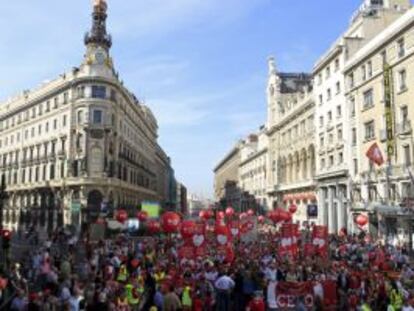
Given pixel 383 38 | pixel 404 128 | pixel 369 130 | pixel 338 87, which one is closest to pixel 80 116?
pixel 338 87

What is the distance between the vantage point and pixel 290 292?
17.7 meters

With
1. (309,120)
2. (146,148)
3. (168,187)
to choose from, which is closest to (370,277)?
(309,120)

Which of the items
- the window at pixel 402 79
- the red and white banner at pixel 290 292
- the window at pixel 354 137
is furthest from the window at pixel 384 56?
the red and white banner at pixel 290 292

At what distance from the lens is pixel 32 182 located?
2758 inches

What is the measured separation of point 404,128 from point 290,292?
85.1 ft

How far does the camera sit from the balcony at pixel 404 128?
3872cm

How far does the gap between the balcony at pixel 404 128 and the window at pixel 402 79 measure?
2.78 m

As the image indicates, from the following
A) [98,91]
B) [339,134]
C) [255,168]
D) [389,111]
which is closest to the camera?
[389,111]

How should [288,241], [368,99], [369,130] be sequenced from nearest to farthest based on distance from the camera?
[288,241] < [369,130] < [368,99]

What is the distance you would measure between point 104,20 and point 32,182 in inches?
950

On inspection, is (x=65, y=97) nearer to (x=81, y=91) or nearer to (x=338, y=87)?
(x=81, y=91)

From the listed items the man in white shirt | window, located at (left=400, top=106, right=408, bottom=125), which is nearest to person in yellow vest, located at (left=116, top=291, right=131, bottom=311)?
the man in white shirt

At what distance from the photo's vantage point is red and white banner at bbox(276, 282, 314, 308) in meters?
17.5

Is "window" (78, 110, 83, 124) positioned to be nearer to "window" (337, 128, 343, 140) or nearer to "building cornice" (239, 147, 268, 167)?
"window" (337, 128, 343, 140)
